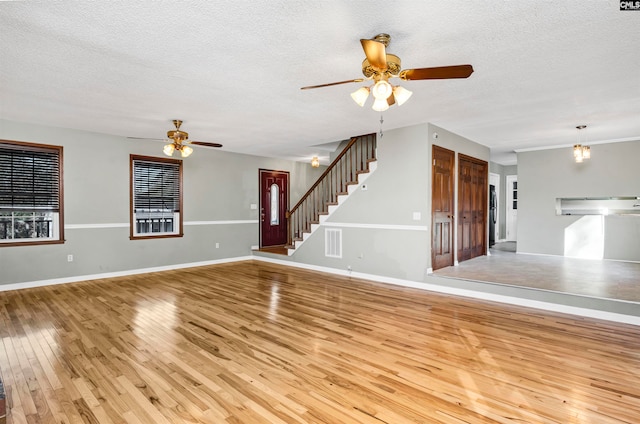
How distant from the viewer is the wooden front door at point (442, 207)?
5.71m

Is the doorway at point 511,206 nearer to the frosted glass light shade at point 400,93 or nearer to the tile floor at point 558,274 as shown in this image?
the tile floor at point 558,274

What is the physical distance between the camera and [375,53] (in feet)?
7.88

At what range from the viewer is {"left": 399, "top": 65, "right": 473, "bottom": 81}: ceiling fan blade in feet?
8.21

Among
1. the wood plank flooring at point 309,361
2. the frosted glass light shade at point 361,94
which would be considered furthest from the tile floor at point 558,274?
the frosted glass light shade at point 361,94

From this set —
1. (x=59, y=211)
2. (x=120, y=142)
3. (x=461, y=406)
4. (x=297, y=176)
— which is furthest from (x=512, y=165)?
(x=59, y=211)

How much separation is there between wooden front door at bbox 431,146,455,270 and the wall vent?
1872 millimetres

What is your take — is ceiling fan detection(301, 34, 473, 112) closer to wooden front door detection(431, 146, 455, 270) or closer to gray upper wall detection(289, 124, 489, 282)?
gray upper wall detection(289, 124, 489, 282)

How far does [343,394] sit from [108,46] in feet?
11.1

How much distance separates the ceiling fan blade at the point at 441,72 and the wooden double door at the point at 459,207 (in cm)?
314

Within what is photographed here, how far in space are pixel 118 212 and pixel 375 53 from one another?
6015 millimetres

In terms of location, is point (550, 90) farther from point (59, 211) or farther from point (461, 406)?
point (59, 211)

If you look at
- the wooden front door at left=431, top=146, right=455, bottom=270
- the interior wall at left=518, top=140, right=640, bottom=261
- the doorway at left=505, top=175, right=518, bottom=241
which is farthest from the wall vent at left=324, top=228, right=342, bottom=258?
the doorway at left=505, top=175, right=518, bottom=241

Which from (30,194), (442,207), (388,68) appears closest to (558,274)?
(442,207)

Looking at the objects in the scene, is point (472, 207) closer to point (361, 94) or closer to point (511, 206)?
point (511, 206)
